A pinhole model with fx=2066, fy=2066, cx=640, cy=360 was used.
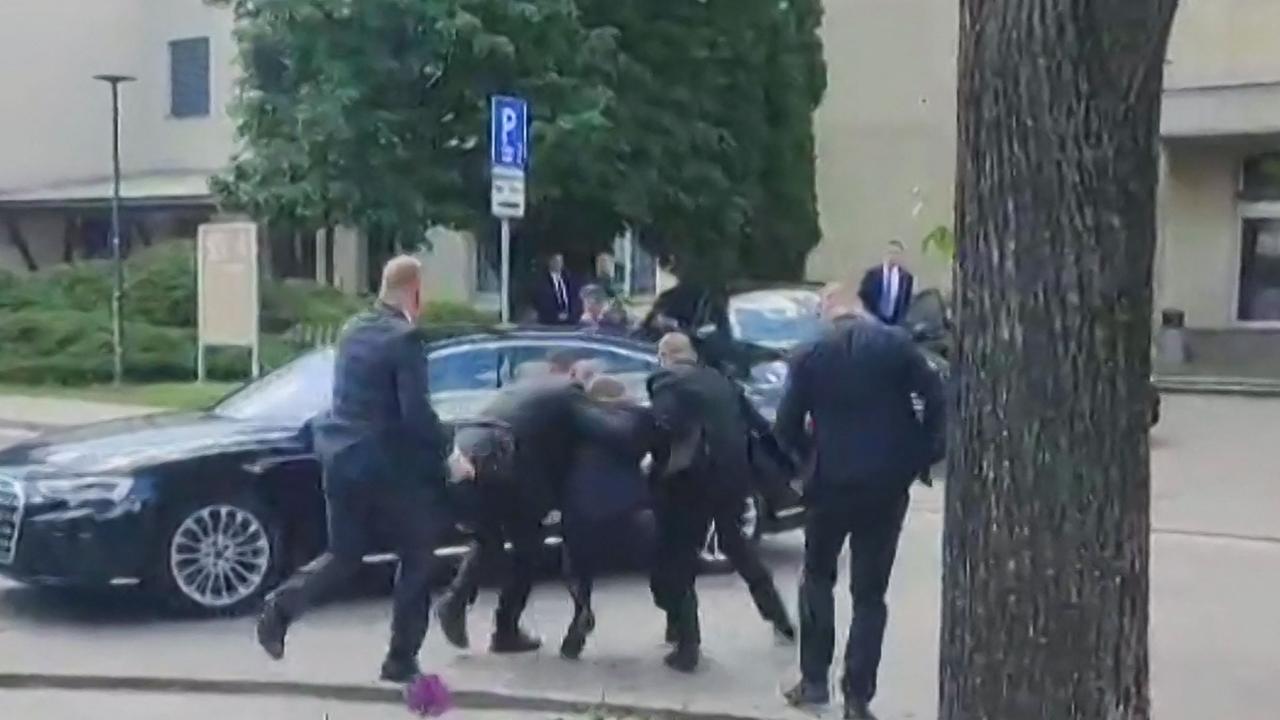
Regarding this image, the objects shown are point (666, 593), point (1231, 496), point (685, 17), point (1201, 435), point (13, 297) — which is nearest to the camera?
point (666, 593)

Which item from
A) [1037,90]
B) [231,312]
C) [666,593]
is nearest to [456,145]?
[231,312]

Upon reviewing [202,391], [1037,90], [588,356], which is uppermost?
[1037,90]

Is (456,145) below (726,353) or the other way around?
the other way around

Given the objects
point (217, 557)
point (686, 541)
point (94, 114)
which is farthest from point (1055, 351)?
point (94, 114)

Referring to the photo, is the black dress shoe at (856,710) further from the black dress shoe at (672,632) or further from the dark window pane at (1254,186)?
the dark window pane at (1254,186)

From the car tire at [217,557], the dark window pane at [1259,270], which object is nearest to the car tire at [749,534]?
the car tire at [217,557]

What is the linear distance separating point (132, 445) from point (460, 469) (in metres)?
2.70

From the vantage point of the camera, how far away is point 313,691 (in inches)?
350

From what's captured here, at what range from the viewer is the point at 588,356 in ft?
39.0

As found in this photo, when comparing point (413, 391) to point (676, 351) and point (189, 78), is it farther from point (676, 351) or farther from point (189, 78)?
point (189, 78)

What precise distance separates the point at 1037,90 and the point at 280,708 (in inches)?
200

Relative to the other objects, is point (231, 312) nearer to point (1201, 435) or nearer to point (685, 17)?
point (685, 17)

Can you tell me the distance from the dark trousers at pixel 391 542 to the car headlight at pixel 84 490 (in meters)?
1.74

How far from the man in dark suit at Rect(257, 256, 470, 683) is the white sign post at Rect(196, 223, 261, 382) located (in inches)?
588
